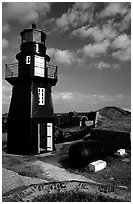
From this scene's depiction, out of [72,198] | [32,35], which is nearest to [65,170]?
[72,198]

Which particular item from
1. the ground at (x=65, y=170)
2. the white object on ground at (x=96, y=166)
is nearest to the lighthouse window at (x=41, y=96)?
the ground at (x=65, y=170)

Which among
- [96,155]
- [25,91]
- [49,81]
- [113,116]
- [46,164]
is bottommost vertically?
[46,164]

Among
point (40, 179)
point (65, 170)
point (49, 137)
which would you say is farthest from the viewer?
point (49, 137)

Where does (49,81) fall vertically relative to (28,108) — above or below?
above

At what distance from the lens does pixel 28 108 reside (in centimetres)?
1647

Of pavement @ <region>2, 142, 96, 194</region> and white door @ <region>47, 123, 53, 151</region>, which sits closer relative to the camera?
pavement @ <region>2, 142, 96, 194</region>

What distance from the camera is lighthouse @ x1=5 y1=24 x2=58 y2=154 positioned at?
16.3 meters

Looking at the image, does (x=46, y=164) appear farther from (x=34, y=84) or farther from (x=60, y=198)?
(x=34, y=84)

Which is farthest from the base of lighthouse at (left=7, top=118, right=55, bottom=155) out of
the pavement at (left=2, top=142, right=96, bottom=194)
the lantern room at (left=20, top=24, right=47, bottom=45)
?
A: the lantern room at (left=20, top=24, right=47, bottom=45)

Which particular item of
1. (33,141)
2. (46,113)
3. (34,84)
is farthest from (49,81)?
(33,141)

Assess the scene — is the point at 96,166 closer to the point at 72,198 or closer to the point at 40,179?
the point at 40,179

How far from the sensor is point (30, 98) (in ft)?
54.4

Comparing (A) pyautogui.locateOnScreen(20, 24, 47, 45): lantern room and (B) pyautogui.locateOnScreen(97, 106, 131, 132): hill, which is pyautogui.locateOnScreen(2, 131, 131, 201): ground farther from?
(A) pyautogui.locateOnScreen(20, 24, 47, 45): lantern room

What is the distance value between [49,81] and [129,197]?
41.5 ft
